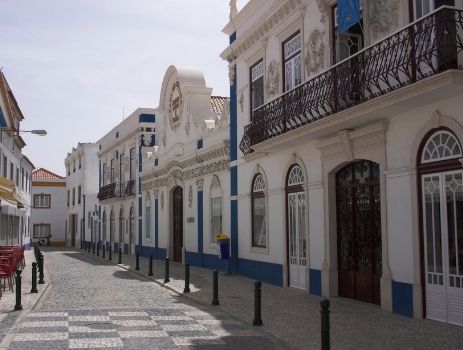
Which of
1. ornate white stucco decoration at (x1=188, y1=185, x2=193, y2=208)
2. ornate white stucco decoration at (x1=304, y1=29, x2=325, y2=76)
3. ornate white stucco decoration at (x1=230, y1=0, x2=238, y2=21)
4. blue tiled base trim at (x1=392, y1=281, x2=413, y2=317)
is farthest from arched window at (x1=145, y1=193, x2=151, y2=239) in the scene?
blue tiled base trim at (x1=392, y1=281, x2=413, y2=317)

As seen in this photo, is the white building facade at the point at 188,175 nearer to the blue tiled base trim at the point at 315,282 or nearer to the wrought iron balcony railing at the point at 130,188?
the wrought iron balcony railing at the point at 130,188

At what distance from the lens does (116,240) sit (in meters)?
36.4

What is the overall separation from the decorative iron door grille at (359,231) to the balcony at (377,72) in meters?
1.44

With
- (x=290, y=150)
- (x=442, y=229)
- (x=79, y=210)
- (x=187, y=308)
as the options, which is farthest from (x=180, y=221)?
(x=79, y=210)

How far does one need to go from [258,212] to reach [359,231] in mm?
5203

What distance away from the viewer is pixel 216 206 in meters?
20.4

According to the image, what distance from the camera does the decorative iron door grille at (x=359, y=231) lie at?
37.4 feet

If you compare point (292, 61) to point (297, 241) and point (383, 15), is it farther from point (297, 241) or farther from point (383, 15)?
point (297, 241)

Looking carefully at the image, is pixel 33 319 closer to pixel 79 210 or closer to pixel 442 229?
pixel 442 229

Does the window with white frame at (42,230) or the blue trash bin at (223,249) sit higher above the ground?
the window with white frame at (42,230)

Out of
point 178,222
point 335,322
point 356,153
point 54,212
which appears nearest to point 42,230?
point 54,212

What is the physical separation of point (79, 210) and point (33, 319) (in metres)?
38.1

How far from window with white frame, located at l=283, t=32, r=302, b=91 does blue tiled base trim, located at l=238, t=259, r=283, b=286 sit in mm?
4627

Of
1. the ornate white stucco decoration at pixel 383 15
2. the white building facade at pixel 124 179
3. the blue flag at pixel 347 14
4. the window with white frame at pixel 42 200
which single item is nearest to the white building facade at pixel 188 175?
the white building facade at pixel 124 179
